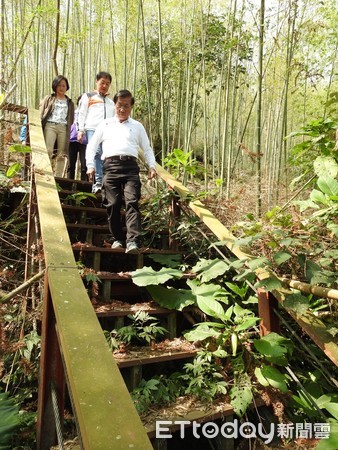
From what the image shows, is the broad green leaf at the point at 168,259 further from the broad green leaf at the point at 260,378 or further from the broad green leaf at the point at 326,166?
the broad green leaf at the point at 326,166

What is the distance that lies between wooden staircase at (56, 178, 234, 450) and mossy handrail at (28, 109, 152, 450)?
20.8 inches

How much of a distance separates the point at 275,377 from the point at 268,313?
12.1 inches

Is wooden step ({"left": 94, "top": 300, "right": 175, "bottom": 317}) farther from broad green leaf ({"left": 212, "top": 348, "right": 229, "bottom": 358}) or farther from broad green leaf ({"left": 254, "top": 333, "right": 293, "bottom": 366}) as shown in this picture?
broad green leaf ({"left": 254, "top": 333, "right": 293, "bottom": 366})

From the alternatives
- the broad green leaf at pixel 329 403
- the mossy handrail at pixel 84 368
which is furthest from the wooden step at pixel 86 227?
the broad green leaf at pixel 329 403

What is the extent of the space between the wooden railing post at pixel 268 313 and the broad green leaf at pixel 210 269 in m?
0.33

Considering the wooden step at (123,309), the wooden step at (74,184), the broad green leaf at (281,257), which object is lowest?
the wooden step at (123,309)

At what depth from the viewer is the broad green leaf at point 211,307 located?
6.59ft

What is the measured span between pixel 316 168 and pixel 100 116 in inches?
93.1

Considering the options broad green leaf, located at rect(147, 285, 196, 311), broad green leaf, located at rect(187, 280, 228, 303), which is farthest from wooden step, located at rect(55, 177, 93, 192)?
broad green leaf, located at rect(187, 280, 228, 303)

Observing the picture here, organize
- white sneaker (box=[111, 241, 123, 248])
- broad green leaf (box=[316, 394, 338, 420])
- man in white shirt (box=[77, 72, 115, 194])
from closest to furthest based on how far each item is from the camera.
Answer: broad green leaf (box=[316, 394, 338, 420]) → white sneaker (box=[111, 241, 123, 248]) → man in white shirt (box=[77, 72, 115, 194])

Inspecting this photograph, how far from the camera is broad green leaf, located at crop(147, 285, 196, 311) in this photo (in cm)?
217

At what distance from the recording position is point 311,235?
204 centimetres

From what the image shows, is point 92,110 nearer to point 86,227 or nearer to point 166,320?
point 86,227

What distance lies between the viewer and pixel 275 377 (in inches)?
67.4
